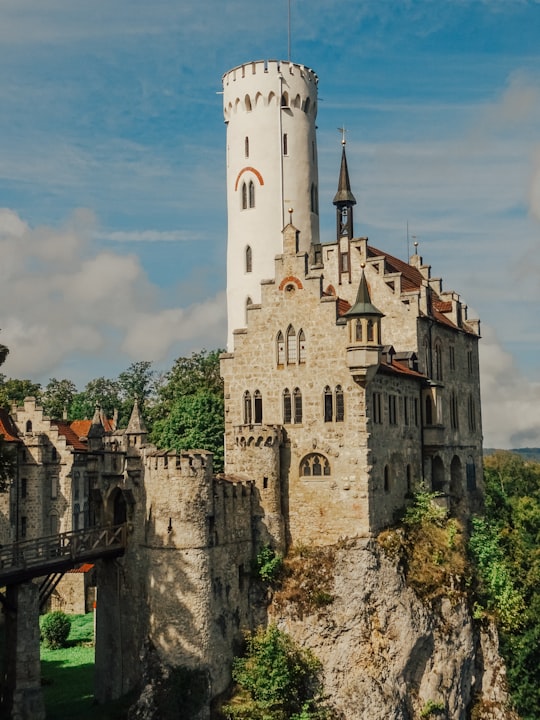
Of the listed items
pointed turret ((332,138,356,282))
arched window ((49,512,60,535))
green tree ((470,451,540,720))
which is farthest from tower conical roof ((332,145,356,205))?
arched window ((49,512,60,535))

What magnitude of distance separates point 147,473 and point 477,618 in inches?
852

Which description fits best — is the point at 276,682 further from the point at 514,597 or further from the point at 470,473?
the point at 470,473

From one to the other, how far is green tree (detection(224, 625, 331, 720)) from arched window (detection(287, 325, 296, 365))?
13.7m

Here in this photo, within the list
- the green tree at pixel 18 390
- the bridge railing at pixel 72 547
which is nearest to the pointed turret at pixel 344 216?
the bridge railing at pixel 72 547

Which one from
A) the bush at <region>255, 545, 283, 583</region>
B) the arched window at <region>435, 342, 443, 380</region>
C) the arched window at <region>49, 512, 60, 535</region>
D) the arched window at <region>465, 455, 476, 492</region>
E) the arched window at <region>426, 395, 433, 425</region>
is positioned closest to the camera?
the bush at <region>255, 545, 283, 583</region>

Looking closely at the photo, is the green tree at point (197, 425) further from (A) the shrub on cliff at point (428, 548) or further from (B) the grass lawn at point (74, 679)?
(A) the shrub on cliff at point (428, 548)

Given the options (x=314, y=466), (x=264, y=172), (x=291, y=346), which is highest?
(x=264, y=172)

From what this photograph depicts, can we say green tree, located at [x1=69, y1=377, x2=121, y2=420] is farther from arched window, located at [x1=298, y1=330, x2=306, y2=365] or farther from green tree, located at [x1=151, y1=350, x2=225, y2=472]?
arched window, located at [x1=298, y1=330, x2=306, y2=365]

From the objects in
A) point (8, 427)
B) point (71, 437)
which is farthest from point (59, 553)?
point (71, 437)

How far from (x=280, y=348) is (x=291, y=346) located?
72 centimetres

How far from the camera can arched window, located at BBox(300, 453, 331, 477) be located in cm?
4622

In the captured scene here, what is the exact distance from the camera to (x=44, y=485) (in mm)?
64375

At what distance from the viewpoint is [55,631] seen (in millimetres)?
55281

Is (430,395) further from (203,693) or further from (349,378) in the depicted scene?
(203,693)
